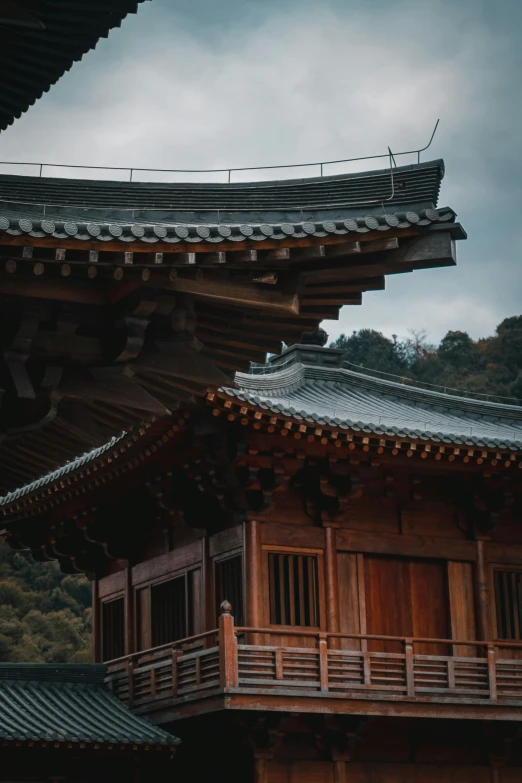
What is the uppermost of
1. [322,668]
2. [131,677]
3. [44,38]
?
[44,38]

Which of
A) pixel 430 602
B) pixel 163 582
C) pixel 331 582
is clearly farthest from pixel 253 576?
pixel 430 602

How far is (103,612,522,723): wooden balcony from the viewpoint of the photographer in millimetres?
17188

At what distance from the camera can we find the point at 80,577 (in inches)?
2040

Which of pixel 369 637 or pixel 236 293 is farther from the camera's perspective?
pixel 369 637

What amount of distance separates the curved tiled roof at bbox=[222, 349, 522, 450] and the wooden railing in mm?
3660

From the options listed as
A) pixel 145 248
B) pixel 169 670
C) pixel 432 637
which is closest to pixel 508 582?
pixel 432 637

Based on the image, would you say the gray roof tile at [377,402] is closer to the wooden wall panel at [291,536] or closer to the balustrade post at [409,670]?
the wooden wall panel at [291,536]

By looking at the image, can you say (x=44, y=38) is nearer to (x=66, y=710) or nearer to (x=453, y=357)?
(x=66, y=710)

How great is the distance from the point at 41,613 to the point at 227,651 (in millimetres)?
29600

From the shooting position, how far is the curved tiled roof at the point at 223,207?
28.6ft

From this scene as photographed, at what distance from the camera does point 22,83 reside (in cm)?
1040

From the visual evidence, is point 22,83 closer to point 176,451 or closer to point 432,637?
point 176,451

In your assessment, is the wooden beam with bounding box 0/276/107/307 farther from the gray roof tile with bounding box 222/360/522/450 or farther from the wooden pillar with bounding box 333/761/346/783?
the gray roof tile with bounding box 222/360/522/450

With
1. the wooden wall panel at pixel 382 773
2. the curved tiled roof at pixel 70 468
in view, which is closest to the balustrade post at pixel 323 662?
the wooden wall panel at pixel 382 773
